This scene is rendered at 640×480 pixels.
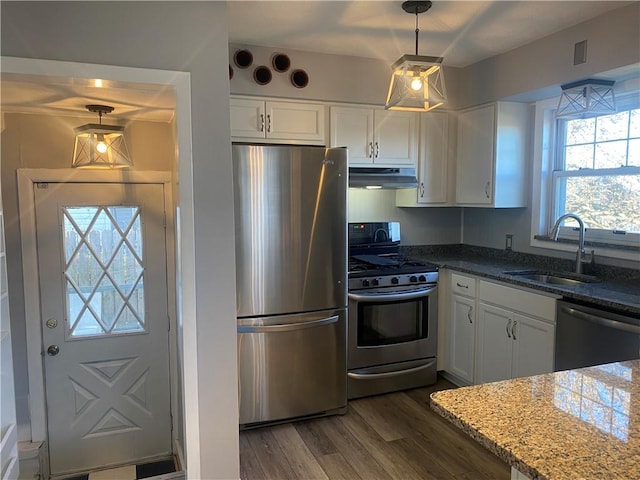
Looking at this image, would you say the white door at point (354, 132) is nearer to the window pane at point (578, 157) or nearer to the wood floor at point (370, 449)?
the window pane at point (578, 157)

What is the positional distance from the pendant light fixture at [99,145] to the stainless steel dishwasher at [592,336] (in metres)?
2.72

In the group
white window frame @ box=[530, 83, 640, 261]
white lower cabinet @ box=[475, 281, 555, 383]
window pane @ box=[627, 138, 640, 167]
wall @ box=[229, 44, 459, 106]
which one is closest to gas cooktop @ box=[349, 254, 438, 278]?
white lower cabinet @ box=[475, 281, 555, 383]

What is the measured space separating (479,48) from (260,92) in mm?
1602

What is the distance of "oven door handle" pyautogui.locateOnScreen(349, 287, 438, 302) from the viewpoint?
3246mm

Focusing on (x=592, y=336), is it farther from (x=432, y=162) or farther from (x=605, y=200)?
(x=432, y=162)

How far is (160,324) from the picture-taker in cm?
327

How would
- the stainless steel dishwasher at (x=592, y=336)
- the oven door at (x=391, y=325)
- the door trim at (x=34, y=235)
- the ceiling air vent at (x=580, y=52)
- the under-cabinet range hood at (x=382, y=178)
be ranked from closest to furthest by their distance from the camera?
the stainless steel dishwasher at (x=592, y=336) < the ceiling air vent at (x=580, y=52) < the door trim at (x=34, y=235) < the oven door at (x=391, y=325) < the under-cabinet range hood at (x=382, y=178)

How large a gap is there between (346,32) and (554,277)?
2.22 m

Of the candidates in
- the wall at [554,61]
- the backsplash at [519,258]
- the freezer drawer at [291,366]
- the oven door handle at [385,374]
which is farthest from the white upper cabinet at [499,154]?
the freezer drawer at [291,366]

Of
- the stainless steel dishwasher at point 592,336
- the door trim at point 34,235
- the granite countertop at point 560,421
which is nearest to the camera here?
the granite countertop at point 560,421

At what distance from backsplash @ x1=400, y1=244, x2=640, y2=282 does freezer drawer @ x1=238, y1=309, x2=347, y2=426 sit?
1321 mm

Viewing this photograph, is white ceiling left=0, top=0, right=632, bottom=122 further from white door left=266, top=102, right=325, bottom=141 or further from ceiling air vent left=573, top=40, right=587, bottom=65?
white door left=266, top=102, right=325, bottom=141

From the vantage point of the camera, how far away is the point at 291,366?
3.01 meters

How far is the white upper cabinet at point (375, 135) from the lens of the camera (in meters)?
3.44
